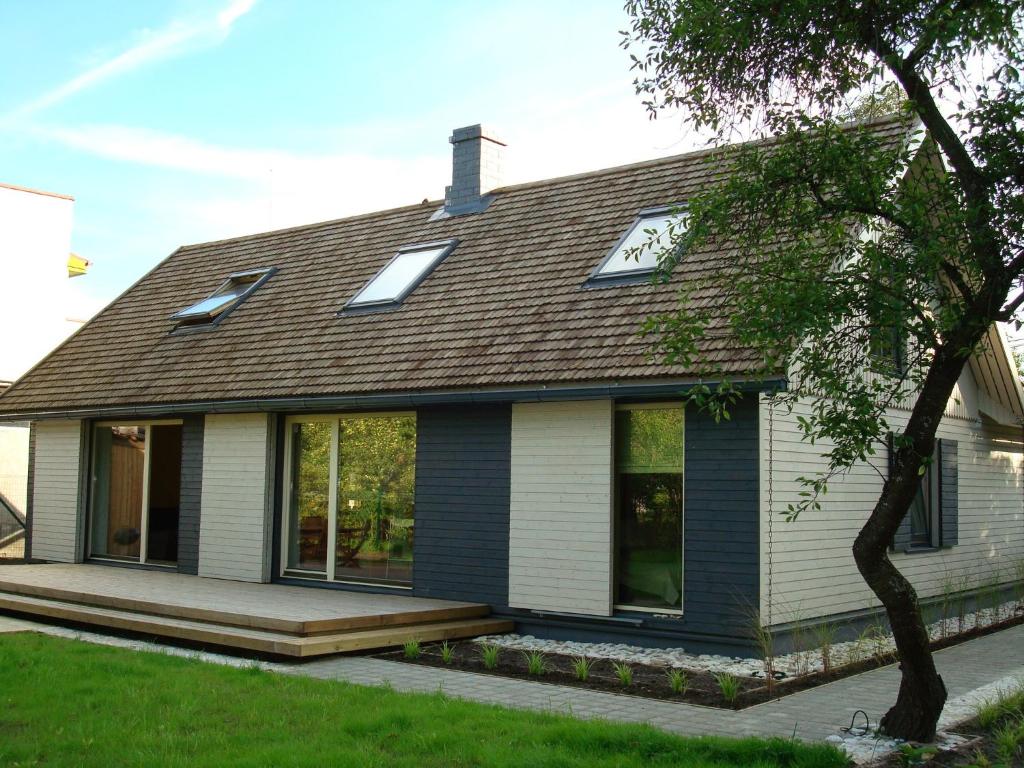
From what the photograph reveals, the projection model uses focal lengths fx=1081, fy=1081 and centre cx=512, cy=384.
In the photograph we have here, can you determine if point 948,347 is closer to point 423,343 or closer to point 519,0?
point 519,0

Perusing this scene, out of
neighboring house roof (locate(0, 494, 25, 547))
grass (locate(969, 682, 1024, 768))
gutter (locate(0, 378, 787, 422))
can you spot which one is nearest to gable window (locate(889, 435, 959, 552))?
gutter (locate(0, 378, 787, 422))

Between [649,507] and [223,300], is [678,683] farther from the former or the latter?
[223,300]

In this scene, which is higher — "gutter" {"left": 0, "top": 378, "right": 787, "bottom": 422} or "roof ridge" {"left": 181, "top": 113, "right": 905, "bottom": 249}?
"roof ridge" {"left": 181, "top": 113, "right": 905, "bottom": 249}

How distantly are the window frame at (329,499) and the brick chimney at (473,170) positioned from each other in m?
4.14

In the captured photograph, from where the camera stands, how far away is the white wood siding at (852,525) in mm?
10141

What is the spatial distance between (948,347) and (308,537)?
29.3ft

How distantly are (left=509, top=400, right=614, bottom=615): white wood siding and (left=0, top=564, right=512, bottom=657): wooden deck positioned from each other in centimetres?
70

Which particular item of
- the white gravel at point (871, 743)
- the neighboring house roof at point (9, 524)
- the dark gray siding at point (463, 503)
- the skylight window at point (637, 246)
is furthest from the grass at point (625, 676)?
the neighboring house roof at point (9, 524)

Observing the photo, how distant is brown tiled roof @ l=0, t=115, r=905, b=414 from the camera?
11.4 m

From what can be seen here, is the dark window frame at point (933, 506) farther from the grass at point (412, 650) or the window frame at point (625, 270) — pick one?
the grass at point (412, 650)

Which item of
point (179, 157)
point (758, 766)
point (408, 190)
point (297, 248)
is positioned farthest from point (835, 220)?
point (179, 157)

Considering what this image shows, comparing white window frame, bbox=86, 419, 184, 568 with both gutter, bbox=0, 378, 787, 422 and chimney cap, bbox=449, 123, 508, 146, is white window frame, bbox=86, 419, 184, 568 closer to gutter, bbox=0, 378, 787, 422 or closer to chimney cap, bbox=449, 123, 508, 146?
gutter, bbox=0, 378, 787, 422

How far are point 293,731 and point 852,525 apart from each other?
23.2 feet

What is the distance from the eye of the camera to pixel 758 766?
584 centimetres
